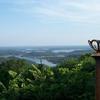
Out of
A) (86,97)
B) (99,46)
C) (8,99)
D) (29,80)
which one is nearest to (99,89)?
(99,46)

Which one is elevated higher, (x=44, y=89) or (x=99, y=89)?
(x=99, y=89)

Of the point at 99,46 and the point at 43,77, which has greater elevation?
the point at 99,46

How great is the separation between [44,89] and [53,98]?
1040 mm

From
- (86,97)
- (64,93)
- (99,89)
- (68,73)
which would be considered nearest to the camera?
(99,89)

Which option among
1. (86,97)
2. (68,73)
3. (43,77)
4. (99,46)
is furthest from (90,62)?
(99,46)

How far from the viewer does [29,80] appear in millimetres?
25531

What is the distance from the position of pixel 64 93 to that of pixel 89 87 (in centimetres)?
177

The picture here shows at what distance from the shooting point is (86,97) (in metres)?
20.8

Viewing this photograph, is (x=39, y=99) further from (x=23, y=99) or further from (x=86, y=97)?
(x=86, y=97)

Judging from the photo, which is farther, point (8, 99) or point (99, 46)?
point (8, 99)

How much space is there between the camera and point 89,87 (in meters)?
21.5

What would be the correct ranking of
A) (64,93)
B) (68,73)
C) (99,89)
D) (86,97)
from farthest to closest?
1. (68,73)
2. (64,93)
3. (86,97)
4. (99,89)

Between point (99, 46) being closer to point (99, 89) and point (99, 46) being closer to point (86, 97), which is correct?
point (99, 89)

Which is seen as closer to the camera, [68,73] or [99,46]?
[99,46]
